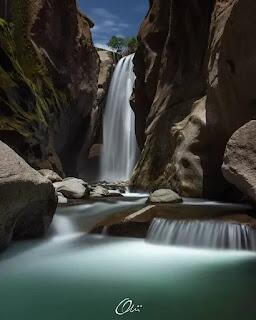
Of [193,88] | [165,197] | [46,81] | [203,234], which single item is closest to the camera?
[203,234]

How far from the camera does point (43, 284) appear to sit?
5.87 metres

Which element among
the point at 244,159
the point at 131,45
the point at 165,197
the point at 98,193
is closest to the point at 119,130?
the point at 98,193

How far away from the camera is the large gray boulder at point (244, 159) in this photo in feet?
28.0

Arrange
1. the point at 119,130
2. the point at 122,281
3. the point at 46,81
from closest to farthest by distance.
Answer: the point at 122,281 → the point at 46,81 → the point at 119,130

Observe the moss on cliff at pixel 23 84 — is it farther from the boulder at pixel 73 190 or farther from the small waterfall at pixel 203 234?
the small waterfall at pixel 203 234

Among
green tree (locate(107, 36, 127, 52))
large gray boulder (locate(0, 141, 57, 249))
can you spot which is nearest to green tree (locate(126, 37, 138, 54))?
green tree (locate(107, 36, 127, 52))

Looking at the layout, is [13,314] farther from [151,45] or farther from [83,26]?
[83,26]

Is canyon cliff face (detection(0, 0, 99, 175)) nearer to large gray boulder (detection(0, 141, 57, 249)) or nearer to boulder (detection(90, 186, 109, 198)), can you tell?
boulder (detection(90, 186, 109, 198))

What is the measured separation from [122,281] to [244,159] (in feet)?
13.6

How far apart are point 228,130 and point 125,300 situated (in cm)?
882

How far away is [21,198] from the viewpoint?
7.16m

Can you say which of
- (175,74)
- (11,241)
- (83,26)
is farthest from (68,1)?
(11,241)

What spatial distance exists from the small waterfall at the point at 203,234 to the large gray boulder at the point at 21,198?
2317 mm

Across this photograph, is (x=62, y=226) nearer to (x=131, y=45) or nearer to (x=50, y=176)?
(x=50, y=176)
